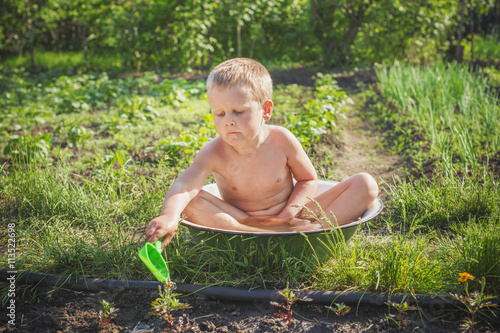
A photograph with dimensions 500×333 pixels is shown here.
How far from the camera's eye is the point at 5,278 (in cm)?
193

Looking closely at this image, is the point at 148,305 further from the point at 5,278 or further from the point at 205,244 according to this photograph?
the point at 5,278

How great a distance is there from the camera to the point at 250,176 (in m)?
2.22

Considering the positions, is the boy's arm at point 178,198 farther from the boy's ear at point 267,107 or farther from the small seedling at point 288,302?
the small seedling at point 288,302

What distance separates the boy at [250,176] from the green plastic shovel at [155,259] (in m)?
0.19

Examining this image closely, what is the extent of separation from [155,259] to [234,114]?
0.74m

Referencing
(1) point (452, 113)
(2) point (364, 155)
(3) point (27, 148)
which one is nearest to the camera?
(3) point (27, 148)

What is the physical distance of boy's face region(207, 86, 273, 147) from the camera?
1950 millimetres

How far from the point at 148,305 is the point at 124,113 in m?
3.27

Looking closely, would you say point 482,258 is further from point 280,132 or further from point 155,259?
point 155,259

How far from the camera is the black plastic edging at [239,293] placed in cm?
167

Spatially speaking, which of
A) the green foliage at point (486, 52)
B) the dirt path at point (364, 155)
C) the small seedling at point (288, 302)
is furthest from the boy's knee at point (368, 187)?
the green foliage at point (486, 52)

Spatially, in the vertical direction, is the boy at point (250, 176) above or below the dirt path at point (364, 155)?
above

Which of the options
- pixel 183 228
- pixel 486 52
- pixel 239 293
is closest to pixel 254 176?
pixel 183 228

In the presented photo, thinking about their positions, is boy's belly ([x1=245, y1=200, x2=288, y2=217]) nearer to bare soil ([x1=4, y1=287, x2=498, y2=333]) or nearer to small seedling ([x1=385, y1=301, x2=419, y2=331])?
bare soil ([x1=4, y1=287, x2=498, y2=333])
